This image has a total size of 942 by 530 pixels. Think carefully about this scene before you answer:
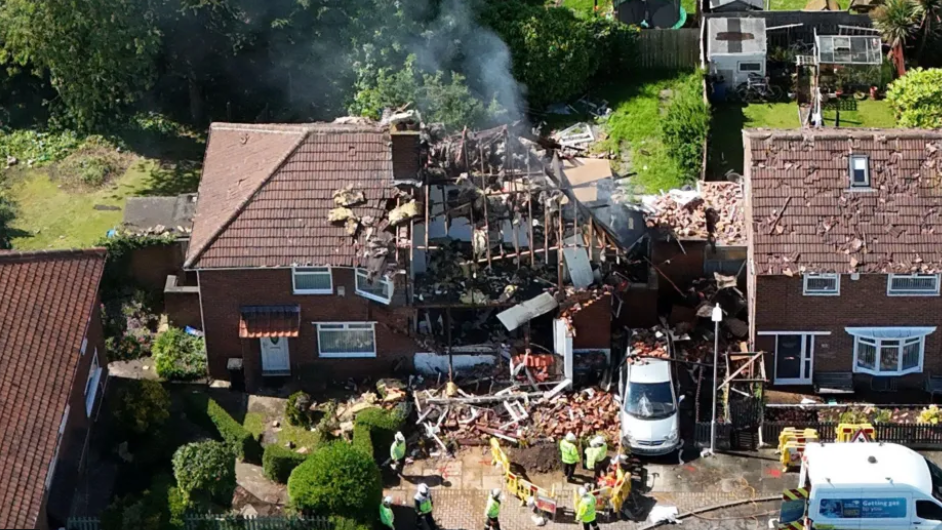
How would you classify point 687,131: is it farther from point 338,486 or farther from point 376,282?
point 338,486

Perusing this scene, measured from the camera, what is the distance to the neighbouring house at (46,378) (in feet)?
122

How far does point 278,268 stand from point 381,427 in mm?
4964

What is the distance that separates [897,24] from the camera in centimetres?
5816

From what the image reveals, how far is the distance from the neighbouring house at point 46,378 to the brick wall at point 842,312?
17234 mm

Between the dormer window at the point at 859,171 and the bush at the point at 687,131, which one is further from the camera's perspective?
the bush at the point at 687,131

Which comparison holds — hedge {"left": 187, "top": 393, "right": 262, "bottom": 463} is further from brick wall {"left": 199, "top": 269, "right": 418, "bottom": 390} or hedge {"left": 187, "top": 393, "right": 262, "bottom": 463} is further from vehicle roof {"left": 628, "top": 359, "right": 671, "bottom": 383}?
vehicle roof {"left": 628, "top": 359, "right": 671, "bottom": 383}

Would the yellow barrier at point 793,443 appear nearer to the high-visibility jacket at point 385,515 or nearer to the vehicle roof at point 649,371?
the vehicle roof at point 649,371

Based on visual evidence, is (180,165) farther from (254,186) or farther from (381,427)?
(381,427)

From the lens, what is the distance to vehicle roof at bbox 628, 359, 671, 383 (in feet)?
141

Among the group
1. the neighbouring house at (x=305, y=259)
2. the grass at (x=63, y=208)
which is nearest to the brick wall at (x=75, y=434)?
the neighbouring house at (x=305, y=259)

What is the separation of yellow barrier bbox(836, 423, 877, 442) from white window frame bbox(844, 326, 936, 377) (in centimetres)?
273

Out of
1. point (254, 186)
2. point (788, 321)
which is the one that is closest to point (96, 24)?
point (254, 186)

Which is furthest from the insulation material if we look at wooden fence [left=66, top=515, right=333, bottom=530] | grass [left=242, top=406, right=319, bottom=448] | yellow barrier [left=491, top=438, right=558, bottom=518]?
wooden fence [left=66, top=515, right=333, bottom=530]

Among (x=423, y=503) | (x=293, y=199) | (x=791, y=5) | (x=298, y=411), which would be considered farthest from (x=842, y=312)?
(x=791, y=5)
